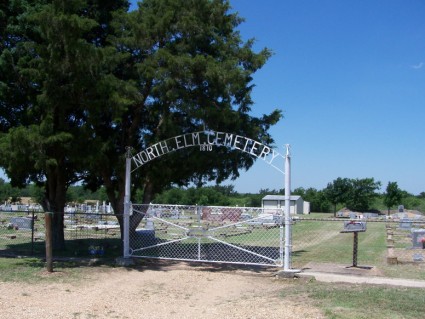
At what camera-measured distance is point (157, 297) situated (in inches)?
389

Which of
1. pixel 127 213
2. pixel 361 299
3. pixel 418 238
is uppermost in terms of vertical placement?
pixel 127 213

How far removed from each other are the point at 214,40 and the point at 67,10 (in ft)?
15.3

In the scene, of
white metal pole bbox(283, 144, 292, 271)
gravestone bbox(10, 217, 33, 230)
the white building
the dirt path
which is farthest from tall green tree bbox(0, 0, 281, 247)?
the white building

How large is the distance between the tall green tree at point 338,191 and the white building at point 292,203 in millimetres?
4145

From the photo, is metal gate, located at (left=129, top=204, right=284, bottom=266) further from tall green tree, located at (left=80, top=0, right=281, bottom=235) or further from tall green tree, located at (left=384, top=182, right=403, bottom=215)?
tall green tree, located at (left=384, top=182, right=403, bottom=215)

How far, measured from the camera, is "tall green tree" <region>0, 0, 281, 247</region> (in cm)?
1316

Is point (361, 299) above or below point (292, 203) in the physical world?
below

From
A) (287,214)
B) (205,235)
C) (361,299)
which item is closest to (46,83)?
(205,235)

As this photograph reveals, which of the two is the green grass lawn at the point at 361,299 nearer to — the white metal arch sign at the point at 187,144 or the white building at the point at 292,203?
the white metal arch sign at the point at 187,144

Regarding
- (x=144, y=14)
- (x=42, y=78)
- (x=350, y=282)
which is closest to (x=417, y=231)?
A: (x=350, y=282)

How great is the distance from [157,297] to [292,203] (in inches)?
2317

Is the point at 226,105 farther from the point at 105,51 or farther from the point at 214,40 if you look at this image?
the point at 105,51

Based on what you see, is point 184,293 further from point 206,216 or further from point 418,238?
point 418,238

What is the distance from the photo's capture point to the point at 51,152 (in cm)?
1423
